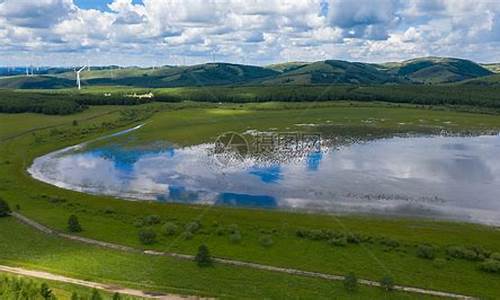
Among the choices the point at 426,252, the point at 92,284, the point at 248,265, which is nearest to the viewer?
the point at 92,284

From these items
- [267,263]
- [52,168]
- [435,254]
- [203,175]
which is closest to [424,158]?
[203,175]

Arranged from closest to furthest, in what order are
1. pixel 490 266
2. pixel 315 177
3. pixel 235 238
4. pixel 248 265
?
pixel 490 266 → pixel 248 265 → pixel 235 238 → pixel 315 177

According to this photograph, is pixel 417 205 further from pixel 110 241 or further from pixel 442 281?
pixel 110 241

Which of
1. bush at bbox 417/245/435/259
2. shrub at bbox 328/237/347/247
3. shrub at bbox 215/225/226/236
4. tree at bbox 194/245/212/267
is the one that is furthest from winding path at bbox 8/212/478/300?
shrub at bbox 328/237/347/247

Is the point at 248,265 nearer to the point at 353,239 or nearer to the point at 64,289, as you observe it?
the point at 353,239

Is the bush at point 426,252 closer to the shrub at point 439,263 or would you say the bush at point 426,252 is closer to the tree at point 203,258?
the shrub at point 439,263

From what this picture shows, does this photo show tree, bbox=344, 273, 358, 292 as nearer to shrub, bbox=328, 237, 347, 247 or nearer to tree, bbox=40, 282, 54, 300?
shrub, bbox=328, 237, 347, 247

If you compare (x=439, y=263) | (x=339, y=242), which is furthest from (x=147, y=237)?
(x=439, y=263)
